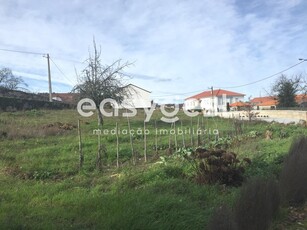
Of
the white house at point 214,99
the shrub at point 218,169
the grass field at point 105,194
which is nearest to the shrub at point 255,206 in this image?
the grass field at point 105,194

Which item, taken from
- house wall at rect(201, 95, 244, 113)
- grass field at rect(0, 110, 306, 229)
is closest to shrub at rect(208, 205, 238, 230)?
grass field at rect(0, 110, 306, 229)

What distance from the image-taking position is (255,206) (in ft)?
13.7

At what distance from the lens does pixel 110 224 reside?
14.6ft

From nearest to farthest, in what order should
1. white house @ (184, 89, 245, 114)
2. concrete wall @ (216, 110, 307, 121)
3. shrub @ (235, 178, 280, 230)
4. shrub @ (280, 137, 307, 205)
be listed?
1. shrub @ (235, 178, 280, 230)
2. shrub @ (280, 137, 307, 205)
3. concrete wall @ (216, 110, 307, 121)
4. white house @ (184, 89, 245, 114)

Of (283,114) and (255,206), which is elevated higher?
(283,114)

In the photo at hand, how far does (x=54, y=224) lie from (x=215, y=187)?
3.11 m

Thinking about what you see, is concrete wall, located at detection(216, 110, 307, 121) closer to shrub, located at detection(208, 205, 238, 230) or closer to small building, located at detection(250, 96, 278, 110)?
small building, located at detection(250, 96, 278, 110)

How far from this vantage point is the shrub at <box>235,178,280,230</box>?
4035mm

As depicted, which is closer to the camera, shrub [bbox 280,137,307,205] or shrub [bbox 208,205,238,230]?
shrub [bbox 208,205,238,230]

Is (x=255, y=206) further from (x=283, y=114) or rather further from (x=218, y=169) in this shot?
(x=283, y=114)

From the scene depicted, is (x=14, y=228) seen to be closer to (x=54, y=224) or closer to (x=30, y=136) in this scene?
(x=54, y=224)

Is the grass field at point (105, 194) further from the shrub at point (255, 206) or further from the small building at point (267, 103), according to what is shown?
the small building at point (267, 103)

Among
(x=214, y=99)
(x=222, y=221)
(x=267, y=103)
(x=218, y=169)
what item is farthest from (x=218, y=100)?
(x=222, y=221)

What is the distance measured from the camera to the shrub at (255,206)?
4.04 m
